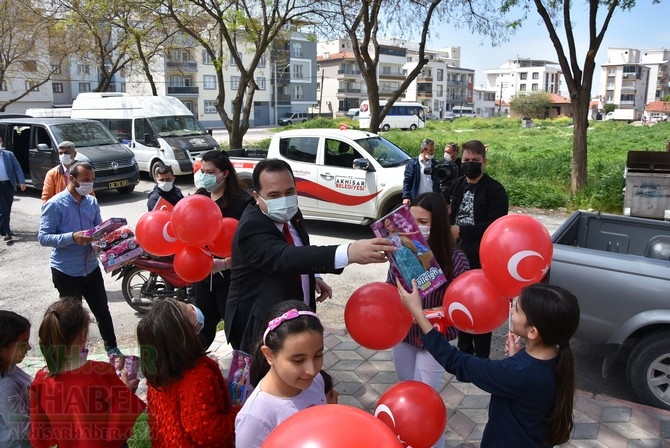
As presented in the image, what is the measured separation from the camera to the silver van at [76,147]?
1238cm

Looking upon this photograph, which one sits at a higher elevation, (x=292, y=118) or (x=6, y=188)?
(x=292, y=118)

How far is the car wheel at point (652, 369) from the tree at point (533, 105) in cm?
7226

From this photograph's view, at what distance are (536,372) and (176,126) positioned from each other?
15.0 metres

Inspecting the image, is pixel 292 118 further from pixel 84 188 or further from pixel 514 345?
pixel 514 345

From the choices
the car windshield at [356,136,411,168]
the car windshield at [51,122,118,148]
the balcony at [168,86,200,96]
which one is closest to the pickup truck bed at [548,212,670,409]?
the car windshield at [356,136,411,168]

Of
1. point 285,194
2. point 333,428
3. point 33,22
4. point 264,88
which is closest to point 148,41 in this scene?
point 33,22

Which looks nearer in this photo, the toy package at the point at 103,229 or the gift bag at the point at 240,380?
the gift bag at the point at 240,380

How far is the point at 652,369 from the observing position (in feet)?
12.3

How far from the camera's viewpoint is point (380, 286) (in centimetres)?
260

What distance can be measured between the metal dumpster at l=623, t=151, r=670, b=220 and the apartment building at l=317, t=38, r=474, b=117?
56.9 metres

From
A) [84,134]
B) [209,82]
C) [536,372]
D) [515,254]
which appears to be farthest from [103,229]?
[209,82]

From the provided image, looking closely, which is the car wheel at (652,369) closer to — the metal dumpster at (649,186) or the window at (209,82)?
the metal dumpster at (649,186)

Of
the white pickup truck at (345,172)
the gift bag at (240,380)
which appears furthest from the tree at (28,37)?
the gift bag at (240,380)

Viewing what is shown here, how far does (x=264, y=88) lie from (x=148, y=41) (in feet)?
142
